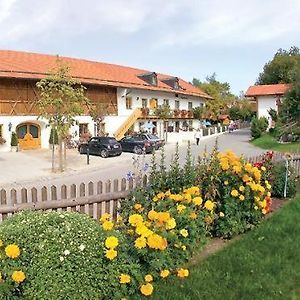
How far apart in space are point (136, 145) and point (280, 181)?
61.5 ft

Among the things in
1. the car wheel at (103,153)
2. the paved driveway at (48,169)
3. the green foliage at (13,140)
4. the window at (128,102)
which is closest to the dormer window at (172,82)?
the window at (128,102)

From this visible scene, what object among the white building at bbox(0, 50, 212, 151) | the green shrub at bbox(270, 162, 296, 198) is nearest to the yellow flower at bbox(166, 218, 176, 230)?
the green shrub at bbox(270, 162, 296, 198)

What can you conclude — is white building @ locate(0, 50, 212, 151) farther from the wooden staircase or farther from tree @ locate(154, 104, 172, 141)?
tree @ locate(154, 104, 172, 141)

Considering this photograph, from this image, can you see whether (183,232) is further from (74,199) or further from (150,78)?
(150,78)

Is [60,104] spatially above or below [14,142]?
above

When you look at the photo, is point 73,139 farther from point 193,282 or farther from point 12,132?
point 193,282

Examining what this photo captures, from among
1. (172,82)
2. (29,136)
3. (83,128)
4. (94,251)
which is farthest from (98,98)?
(94,251)

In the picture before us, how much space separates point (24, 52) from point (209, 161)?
1312 inches

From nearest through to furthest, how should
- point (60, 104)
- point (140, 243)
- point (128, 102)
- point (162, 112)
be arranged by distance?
1. point (140, 243)
2. point (60, 104)
3. point (128, 102)
4. point (162, 112)

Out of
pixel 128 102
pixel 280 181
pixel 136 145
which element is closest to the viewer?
pixel 280 181

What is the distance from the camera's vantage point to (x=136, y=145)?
89.0 ft

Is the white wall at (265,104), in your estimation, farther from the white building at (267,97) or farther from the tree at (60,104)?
the tree at (60,104)

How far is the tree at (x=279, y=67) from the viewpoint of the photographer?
62.7m

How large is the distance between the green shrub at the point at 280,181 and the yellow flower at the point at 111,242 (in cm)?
604
